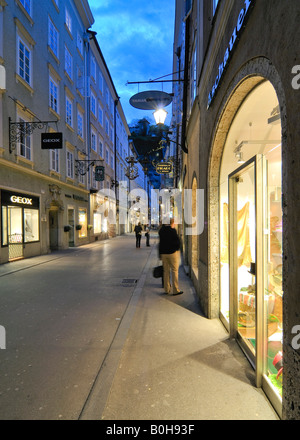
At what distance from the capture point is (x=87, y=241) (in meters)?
24.0

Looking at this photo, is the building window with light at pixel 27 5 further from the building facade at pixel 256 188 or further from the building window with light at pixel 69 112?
the building facade at pixel 256 188

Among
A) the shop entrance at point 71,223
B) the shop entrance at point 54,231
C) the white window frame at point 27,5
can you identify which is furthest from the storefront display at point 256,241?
the shop entrance at point 71,223

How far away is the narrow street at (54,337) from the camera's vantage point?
Answer: 2.89 m

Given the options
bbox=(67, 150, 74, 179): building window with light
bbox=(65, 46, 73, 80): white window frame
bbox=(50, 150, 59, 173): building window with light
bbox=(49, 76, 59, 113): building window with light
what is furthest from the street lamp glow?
bbox=(65, 46, 73, 80): white window frame

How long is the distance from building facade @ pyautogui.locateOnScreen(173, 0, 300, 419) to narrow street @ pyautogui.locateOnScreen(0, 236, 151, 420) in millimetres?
2078

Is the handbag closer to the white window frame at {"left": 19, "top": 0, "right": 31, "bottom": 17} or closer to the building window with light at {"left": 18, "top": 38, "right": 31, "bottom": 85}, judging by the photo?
the building window with light at {"left": 18, "top": 38, "right": 31, "bottom": 85}

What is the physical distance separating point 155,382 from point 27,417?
1.39m

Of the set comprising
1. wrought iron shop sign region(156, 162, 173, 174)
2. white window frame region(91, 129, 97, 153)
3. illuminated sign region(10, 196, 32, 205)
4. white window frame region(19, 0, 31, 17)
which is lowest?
illuminated sign region(10, 196, 32, 205)

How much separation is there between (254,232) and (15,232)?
12.9 metres

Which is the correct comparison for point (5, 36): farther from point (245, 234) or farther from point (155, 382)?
point (155, 382)

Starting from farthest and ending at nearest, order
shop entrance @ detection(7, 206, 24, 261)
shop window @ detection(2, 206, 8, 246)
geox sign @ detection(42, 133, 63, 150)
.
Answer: geox sign @ detection(42, 133, 63, 150)
shop entrance @ detection(7, 206, 24, 261)
shop window @ detection(2, 206, 8, 246)

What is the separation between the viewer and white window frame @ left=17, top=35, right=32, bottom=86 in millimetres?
13198

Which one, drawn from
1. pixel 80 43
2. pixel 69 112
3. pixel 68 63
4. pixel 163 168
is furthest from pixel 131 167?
pixel 80 43

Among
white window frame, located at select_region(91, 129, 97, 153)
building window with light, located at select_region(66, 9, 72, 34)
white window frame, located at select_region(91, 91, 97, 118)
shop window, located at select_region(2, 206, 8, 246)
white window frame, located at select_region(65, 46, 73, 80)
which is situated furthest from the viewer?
white window frame, located at select_region(91, 129, 97, 153)
